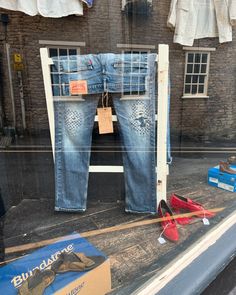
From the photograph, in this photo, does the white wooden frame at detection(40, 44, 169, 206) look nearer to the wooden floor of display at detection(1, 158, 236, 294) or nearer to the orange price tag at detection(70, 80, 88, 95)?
the orange price tag at detection(70, 80, 88, 95)

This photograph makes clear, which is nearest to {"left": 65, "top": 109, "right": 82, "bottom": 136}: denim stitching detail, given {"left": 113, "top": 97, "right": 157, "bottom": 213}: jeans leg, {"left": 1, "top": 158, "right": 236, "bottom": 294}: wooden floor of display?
{"left": 113, "top": 97, "right": 157, "bottom": 213}: jeans leg

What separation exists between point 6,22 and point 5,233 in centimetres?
120

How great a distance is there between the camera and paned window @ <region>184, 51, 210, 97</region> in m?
2.19

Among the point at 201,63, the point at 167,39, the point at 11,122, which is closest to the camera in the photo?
the point at 11,122

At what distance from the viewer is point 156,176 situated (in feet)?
5.32

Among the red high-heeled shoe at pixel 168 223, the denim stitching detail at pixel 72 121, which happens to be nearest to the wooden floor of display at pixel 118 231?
the red high-heeled shoe at pixel 168 223

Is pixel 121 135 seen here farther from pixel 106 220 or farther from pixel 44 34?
pixel 44 34

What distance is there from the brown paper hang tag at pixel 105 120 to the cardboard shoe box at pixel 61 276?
2.37ft

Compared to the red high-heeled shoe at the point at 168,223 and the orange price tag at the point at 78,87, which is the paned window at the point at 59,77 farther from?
the red high-heeled shoe at the point at 168,223

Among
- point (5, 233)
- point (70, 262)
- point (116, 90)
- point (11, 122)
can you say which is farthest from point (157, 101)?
point (5, 233)

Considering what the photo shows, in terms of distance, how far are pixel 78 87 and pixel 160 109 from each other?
0.49 m

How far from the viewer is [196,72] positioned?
2.26 metres

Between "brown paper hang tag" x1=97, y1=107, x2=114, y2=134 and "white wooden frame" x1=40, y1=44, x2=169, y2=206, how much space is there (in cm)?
4

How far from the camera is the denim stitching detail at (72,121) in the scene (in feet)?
5.04
